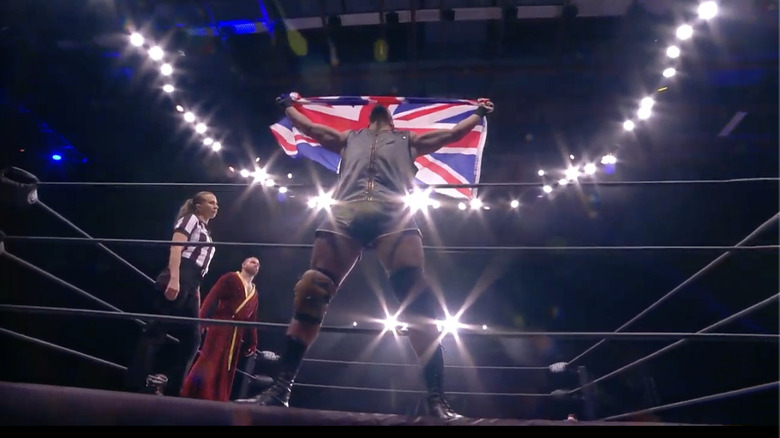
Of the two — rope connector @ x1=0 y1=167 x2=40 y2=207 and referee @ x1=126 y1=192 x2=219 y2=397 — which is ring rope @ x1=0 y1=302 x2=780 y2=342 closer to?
rope connector @ x1=0 y1=167 x2=40 y2=207

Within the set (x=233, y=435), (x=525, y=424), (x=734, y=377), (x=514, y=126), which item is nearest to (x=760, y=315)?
(x=734, y=377)

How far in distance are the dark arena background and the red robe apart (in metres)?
0.76

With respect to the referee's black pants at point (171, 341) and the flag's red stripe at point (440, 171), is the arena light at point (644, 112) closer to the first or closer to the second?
the flag's red stripe at point (440, 171)

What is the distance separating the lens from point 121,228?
676 centimetres

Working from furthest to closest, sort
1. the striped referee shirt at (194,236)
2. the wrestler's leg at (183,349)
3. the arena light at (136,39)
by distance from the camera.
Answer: the arena light at (136,39), the striped referee shirt at (194,236), the wrestler's leg at (183,349)

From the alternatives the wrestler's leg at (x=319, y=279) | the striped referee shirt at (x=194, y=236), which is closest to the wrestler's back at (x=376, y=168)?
the wrestler's leg at (x=319, y=279)

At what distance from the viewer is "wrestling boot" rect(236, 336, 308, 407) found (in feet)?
5.15

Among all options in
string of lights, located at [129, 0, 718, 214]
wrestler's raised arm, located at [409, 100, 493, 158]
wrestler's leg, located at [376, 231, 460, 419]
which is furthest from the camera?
string of lights, located at [129, 0, 718, 214]

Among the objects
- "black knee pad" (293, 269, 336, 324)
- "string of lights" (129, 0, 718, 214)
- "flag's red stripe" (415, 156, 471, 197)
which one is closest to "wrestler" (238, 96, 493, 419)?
"black knee pad" (293, 269, 336, 324)

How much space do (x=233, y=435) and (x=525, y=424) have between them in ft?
2.47

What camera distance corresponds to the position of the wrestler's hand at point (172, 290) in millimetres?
2689

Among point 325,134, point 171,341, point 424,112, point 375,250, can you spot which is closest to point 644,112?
point 424,112

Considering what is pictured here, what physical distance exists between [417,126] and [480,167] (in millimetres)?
1359

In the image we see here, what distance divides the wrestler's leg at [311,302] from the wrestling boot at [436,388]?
1.49ft
